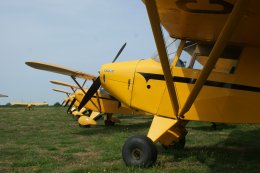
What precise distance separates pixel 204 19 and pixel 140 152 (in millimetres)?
2318

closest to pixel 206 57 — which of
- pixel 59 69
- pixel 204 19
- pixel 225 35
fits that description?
pixel 204 19

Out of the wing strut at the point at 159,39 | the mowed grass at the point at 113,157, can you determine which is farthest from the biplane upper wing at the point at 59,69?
the wing strut at the point at 159,39

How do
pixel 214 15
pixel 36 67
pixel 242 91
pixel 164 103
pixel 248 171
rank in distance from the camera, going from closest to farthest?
pixel 214 15 → pixel 248 171 → pixel 242 91 → pixel 164 103 → pixel 36 67

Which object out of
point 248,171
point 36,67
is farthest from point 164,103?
point 36,67

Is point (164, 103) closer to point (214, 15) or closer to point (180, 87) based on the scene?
point (180, 87)

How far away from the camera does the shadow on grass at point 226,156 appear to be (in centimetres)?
584

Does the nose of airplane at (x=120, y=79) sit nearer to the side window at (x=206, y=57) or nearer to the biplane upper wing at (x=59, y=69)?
the side window at (x=206, y=57)

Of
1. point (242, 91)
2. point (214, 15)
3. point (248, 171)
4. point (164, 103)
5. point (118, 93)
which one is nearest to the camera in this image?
point (214, 15)

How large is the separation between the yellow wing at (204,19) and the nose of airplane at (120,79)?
1.14 metres

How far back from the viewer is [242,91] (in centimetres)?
613

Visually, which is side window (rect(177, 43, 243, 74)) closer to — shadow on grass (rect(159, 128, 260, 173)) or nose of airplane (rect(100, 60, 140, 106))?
nose of airplane (rect(100, 60, 140, 106))

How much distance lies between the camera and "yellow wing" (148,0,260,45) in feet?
15.8

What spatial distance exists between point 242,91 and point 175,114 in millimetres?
1200

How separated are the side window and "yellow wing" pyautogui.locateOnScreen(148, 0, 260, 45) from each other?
0.23m
